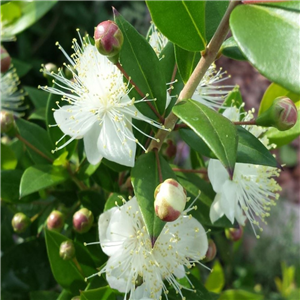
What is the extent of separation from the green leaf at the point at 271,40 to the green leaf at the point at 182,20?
0.29 feet

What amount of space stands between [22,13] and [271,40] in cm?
92

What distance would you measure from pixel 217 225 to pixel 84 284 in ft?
0.96

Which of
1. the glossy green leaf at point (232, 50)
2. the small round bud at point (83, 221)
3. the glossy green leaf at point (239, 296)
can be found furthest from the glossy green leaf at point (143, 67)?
the glossy green leaf at point (239, 296)

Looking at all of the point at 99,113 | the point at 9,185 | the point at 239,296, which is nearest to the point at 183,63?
the point at 99,113

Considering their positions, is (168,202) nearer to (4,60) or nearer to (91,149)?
(91,149)

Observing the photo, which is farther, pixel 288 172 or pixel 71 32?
pixel 288 172

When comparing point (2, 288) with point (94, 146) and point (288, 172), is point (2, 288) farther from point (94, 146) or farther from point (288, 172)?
point (288, 172)

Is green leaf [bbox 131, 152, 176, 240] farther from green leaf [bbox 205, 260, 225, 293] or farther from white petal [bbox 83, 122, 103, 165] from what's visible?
green leaf [bbox 205, 260, 225, 293]

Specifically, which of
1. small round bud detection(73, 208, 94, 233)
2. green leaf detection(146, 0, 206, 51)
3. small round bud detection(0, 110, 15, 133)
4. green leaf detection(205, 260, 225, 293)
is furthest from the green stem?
green leaf detection(205, 260, 225, 293)

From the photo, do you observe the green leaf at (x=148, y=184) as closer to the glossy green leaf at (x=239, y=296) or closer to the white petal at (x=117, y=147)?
the white petal at (x=117, y=147)

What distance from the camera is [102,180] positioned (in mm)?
898

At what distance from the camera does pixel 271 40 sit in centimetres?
52

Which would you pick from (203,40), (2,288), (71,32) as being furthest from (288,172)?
(203,40)

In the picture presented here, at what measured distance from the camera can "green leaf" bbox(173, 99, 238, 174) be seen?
1.79 ft
